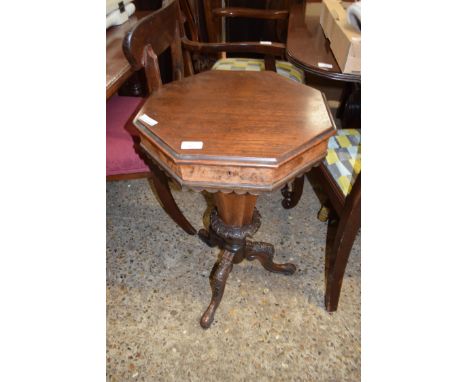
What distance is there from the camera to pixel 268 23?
2486 millimetres

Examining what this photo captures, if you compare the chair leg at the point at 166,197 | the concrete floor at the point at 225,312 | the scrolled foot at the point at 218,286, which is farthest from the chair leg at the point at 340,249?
the chair leg at the point at 166,197

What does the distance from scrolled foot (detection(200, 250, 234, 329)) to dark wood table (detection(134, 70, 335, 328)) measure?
0.25 meters

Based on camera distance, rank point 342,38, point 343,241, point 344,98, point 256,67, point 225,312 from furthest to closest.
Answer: point 344,98 → point 256,67 → point 225,312 → point 342,38 → point 343,241

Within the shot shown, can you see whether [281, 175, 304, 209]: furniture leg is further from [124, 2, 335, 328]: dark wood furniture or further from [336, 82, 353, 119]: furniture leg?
[336, 82, 353, 119]: furniture leg

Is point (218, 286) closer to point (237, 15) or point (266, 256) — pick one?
point (266, 256)

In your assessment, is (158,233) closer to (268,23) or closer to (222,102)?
(222,102)

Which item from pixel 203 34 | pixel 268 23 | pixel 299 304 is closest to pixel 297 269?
pixel 299 304

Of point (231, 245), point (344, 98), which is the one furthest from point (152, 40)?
point (344, 98)

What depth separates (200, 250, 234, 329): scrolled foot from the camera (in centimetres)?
127

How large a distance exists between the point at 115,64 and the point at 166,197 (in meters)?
0.61

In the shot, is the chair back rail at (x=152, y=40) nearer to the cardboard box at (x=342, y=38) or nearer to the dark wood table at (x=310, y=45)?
the dark wood table at (x=310, y=45)

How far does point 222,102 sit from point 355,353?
3.61ft

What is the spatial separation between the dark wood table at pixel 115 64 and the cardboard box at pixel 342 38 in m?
0.85

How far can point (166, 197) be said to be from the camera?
1456 mm
